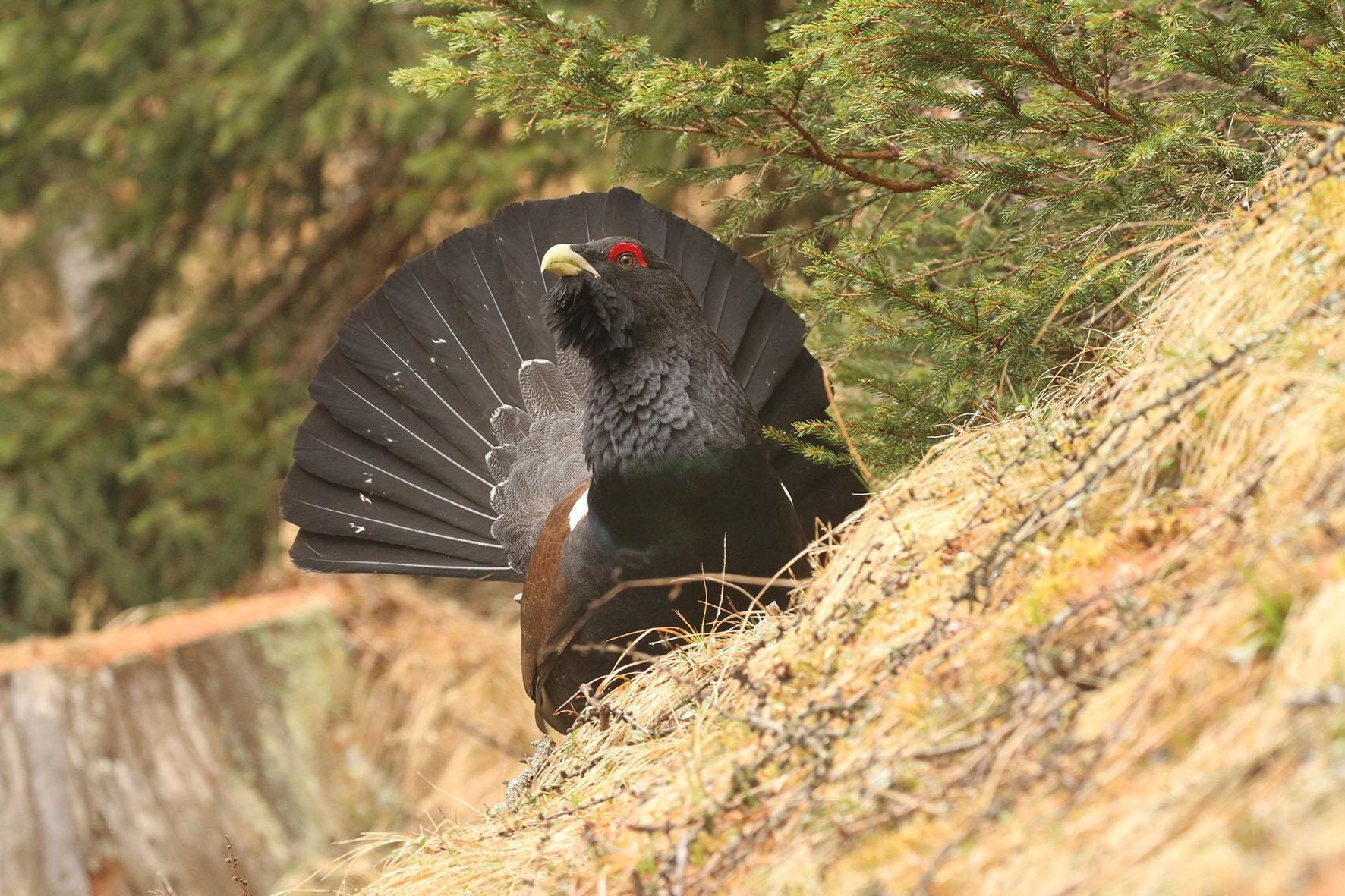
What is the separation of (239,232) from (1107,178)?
7.61m

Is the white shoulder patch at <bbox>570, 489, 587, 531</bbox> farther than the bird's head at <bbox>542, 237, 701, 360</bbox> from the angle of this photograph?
Yes

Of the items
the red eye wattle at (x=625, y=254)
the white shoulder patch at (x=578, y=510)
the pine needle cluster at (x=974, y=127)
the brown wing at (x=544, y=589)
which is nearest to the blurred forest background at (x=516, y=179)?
the pine needle cluster at (x=974, y=127)

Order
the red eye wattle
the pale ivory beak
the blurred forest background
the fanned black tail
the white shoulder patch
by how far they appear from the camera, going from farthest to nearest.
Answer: the fanned black tail
the white shoulder patch
the red eye wattle
the pale ivory beak
the blurred forest background

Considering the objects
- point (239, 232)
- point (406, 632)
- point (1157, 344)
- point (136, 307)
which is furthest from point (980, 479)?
point (136, 307)

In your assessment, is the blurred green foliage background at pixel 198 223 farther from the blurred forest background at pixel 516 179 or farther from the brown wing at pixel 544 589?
the brown wing at pixel 544 589

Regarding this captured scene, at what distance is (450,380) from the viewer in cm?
536

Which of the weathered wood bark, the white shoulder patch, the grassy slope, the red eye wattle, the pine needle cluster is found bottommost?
the weathered wood bark

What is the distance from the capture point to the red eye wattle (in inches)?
166

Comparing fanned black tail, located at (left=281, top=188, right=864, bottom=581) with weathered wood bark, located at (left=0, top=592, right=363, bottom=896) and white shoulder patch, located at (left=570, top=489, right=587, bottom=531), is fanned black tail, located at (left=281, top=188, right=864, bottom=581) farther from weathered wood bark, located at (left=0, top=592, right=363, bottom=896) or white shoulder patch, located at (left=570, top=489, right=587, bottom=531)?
weathered wood bark, located at (left=0, top=592, right=363, bottom=896)

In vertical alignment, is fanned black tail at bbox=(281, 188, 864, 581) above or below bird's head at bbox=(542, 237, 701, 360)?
below

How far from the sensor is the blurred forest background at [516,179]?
354cm

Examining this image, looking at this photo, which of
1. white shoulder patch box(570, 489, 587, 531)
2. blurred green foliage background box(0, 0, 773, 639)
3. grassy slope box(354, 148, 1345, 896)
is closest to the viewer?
grassy slope box(354, 148, 1345, 896)

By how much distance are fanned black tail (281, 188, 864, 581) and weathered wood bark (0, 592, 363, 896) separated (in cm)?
270

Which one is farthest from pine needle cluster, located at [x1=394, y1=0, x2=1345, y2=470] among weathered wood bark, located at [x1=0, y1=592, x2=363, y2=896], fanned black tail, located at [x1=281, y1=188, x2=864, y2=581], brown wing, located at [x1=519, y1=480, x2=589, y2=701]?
weathered wood bark, located at [x1=0, y1=592, x2=363, y2=896]
